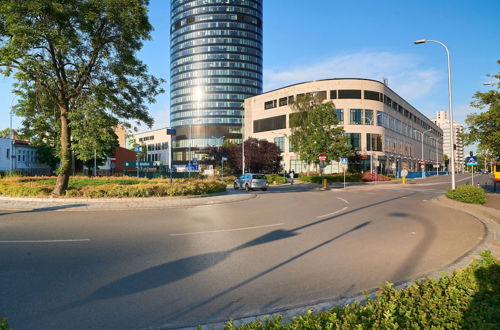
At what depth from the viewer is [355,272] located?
16.4 ft

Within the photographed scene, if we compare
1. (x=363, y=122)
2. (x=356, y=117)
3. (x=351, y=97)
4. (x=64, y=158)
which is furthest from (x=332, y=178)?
(x=64, y=158)

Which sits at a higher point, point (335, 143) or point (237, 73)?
point (237, 73)

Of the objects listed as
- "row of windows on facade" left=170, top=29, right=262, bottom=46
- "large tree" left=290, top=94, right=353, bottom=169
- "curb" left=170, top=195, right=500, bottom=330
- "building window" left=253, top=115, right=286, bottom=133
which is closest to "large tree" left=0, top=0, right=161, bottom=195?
"curb" left=170, top=195, right=500, bottom=330

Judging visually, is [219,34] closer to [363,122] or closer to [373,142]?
[363,122]

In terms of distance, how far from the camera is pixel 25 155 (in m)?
58.6

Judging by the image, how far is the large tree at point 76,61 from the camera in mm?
13281

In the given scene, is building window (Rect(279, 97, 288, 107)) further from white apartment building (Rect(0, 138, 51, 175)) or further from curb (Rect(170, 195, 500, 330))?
curb (Rect(170, 195, 500, 330))

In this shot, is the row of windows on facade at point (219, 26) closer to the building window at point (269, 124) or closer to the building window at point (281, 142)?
the building window at point (269, 124)

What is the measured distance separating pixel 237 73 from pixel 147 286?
111 m

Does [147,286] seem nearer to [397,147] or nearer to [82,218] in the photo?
[82,218]

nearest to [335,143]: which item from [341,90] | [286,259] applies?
[341,90]

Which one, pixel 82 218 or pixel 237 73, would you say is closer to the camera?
pixel 82 218

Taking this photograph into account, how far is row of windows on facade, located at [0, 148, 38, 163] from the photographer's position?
57.5 m

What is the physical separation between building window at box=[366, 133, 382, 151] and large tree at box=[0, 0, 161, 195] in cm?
4885
